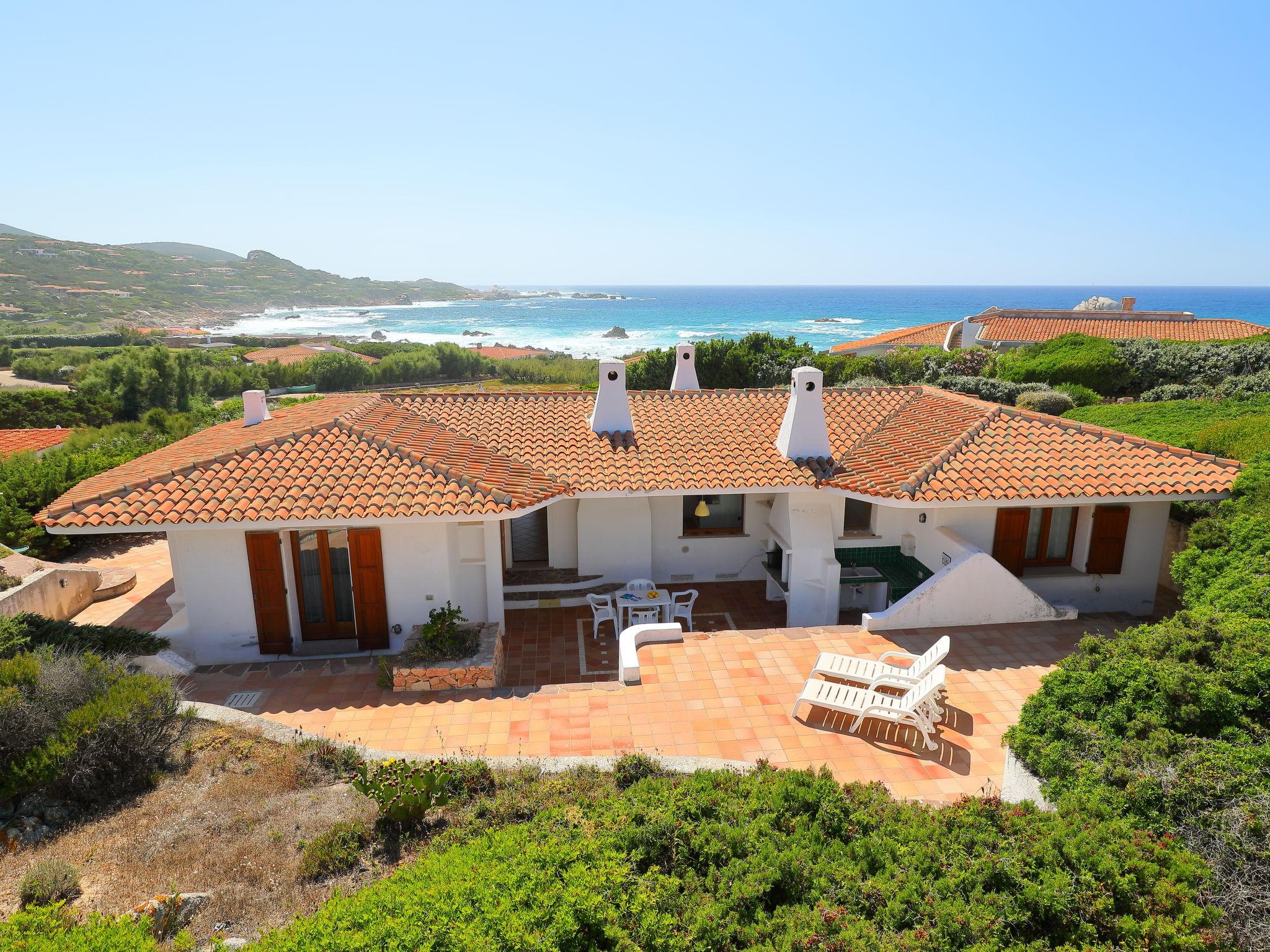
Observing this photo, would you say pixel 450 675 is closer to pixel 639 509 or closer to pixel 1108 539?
pixel 639 509

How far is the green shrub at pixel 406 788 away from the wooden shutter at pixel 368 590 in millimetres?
4617

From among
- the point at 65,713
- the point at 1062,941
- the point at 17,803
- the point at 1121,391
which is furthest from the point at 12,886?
the point at 1121,391

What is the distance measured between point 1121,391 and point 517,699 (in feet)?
109

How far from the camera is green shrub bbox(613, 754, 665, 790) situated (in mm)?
7043

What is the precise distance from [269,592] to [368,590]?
152 cm

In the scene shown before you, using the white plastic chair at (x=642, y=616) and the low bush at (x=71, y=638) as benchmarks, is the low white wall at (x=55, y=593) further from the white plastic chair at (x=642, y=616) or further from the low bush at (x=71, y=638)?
the white plastic chair at (x=642, y=616)

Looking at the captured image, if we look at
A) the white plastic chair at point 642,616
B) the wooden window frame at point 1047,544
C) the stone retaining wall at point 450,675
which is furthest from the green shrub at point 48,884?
the wooden window frame at point 1047,544

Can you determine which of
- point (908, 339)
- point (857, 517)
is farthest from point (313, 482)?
point (908, 339)

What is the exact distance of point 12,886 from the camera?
5.87 m

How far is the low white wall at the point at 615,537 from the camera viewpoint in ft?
45.2

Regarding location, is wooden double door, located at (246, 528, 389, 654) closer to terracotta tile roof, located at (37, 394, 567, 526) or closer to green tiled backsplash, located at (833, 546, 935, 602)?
terracotta tile roof, located at (37, 394, 567, 526)

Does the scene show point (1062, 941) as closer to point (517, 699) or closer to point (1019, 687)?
point (1019, 687)

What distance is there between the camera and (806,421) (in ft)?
44.2

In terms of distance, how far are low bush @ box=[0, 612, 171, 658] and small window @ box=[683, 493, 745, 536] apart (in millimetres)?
9270
